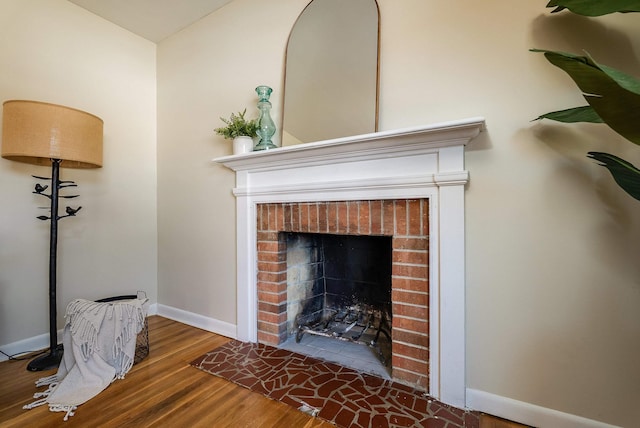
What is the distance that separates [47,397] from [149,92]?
2.41 meters

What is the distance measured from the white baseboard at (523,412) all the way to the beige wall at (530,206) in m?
0.03

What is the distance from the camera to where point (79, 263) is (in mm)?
2246

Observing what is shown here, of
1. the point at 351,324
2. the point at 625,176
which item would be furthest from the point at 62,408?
the point at 625,176

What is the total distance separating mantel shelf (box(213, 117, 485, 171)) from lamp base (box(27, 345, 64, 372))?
5.33 ft

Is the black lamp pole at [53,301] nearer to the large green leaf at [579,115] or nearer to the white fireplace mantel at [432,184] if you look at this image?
the white fireplace mantel at [432,184]

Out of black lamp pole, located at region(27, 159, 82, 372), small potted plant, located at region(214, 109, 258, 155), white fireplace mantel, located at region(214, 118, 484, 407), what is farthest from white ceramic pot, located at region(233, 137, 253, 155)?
black lamp pole, located at region(27, 159, 82, 372)

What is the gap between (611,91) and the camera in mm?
695

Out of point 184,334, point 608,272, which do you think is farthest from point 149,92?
point 608,272

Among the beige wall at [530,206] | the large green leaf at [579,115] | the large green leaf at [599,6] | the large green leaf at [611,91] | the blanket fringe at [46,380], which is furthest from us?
the blanket fringe at [46,380]

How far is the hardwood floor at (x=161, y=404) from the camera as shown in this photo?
1.29 meters

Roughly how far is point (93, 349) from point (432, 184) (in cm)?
205

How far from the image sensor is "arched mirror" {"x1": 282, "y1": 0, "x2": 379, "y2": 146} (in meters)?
1.65

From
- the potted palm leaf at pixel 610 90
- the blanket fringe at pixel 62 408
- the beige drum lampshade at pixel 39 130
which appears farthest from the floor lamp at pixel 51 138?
the potted palm leaf at pixel 610 90

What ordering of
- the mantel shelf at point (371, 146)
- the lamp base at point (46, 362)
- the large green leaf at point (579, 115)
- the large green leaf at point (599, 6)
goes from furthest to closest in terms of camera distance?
the lamp base at point (46, 362), the mantel shelf at point (371, 146), the large green leaf at point (579, 115), the large green leaf at point (599, 6)
